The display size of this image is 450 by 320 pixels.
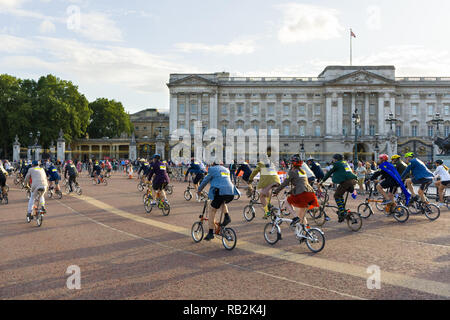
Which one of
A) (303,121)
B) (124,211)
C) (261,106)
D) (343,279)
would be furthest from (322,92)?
(343,279)

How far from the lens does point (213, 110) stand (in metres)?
76.4

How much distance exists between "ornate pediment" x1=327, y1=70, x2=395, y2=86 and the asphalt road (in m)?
65.7

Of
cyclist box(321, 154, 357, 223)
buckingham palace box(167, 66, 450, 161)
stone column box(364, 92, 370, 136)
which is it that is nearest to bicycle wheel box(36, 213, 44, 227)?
cyclist box(321, 154, 357, 223)

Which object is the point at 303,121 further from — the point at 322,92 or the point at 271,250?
the point at 271,250

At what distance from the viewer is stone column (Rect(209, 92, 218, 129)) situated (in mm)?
76250

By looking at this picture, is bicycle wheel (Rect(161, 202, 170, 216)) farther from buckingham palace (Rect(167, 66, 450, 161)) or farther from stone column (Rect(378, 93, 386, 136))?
stone column (Rect(378, 93, 386, 136))

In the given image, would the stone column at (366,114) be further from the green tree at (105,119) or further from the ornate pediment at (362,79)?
the green tree at (105,119)

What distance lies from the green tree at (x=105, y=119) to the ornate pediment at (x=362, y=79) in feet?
140

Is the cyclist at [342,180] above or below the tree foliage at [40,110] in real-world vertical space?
below

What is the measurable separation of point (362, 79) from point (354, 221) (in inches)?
2752

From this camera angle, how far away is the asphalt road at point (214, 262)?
6016mm

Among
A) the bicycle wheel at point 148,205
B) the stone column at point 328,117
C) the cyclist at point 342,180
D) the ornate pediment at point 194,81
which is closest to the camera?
the cyclist at point 342,180

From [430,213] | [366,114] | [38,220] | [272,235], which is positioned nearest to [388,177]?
[430,213]

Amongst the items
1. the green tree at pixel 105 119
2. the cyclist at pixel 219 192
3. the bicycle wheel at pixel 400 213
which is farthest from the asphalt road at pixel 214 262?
the green tree at pixel 105 119
